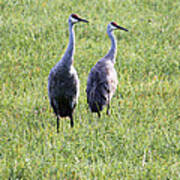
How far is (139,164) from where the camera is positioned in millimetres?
5023

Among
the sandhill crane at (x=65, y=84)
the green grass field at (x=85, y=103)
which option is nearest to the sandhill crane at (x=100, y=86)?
the green grass field at (x=85, y=103)

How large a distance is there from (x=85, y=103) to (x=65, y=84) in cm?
81

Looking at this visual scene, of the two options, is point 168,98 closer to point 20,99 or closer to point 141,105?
point 141,105

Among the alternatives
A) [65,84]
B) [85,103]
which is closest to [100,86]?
[85,103]

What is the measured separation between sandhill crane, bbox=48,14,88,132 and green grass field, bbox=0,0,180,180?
0.68 ft

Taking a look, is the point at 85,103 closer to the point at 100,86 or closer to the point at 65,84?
the point at 100,86

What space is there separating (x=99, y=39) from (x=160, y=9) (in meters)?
3.59

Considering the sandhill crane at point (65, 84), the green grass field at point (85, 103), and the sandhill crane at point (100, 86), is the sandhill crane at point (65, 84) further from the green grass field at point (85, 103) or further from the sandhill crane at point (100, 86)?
the sandhill crane at point (100, 86)

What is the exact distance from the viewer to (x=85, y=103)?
6.56 meters

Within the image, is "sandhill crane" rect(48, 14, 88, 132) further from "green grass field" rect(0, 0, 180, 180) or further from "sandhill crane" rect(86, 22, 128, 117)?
"sandhill crane" rect(86, 22, 128, 117)

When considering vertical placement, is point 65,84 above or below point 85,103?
above

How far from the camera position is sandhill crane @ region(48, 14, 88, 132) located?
5773mm

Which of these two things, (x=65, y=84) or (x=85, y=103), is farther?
(x=85, y=103)

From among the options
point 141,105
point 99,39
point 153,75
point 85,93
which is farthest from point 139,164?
point 99,39
